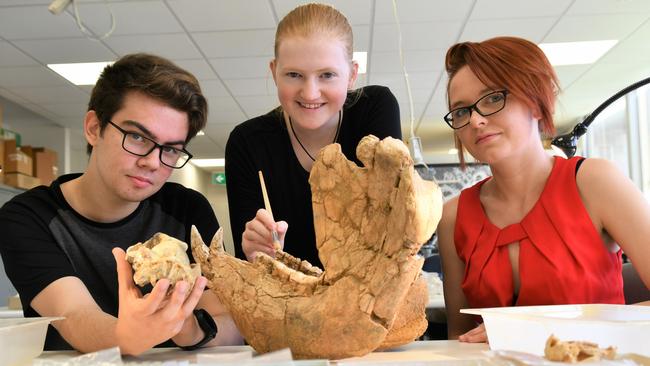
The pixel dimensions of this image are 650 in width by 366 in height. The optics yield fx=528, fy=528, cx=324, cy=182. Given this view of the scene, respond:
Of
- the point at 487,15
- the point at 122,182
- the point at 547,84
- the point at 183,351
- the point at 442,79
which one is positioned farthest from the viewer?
the point at 442,79

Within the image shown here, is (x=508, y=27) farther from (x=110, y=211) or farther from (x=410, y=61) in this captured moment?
(x=110, y=211)

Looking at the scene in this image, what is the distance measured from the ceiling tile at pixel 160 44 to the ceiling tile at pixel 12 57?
0.80 metres

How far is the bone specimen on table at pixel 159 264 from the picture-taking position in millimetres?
694

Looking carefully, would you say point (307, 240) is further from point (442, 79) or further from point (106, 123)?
point (442, 79)

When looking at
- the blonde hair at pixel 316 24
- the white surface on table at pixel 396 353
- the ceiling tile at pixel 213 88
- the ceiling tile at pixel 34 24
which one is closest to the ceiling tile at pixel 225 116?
the ceiling tile at pixel 213 88

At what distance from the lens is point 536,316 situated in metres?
0.64

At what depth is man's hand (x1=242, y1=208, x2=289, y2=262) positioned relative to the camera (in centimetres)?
94

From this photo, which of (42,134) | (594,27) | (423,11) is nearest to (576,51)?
(594,27)

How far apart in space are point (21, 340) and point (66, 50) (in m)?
4.35

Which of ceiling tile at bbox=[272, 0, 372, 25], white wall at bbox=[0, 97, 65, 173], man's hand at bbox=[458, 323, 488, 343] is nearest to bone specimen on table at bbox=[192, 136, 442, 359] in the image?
man's hand at bbox=[458, 323, 488, 343]

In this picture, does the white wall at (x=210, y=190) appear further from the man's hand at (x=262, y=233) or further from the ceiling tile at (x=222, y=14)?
the man's hand at (x=262, y=233)

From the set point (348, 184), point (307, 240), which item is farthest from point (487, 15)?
point (348, 184)

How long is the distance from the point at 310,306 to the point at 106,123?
782 millimetres

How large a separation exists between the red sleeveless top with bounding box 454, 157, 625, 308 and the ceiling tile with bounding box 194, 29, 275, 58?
3268 millimetres
